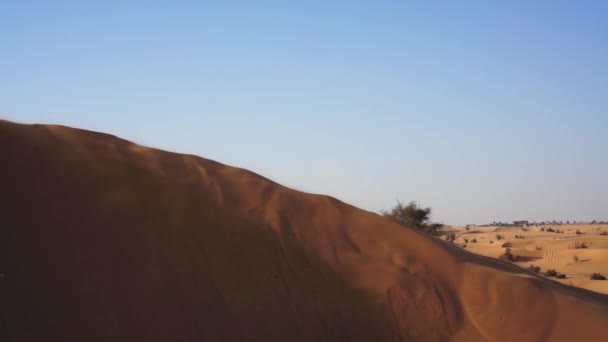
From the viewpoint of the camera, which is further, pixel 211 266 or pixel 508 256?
pixel 508 256

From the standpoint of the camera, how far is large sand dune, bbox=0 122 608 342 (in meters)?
7.21

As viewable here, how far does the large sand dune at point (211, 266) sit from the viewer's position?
7.21 m

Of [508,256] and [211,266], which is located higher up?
[508,256]

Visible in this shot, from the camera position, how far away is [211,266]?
8.17 metres

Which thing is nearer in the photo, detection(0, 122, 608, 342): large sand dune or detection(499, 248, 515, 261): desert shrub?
detection(0, 122, 608, 342): large sand dune

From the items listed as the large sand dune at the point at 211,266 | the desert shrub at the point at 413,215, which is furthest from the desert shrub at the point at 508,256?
the large sand dune at the point at 211,266


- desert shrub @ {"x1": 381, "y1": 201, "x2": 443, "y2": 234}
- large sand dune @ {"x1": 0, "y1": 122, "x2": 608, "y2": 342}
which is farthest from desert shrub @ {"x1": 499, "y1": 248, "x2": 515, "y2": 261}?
large sand dune @ {"x1": 0, "y1": 122, "x2": 608, "y2": 342}

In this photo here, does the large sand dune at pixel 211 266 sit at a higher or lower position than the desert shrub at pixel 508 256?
lower

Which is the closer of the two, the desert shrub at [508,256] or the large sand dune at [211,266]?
the large sand dune at [211,266]

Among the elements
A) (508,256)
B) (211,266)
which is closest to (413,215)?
(508,256)

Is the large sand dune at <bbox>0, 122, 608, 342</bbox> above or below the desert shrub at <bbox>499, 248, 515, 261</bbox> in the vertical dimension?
below

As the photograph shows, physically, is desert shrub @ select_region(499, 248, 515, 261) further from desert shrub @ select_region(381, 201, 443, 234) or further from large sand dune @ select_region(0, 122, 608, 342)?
large sand dune @ select_region(0, 122, 608, 342)

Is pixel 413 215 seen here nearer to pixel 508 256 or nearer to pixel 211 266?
pixel 508 256

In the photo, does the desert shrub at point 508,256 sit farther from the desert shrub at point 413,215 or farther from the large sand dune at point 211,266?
the large sand dune at point 211,266
